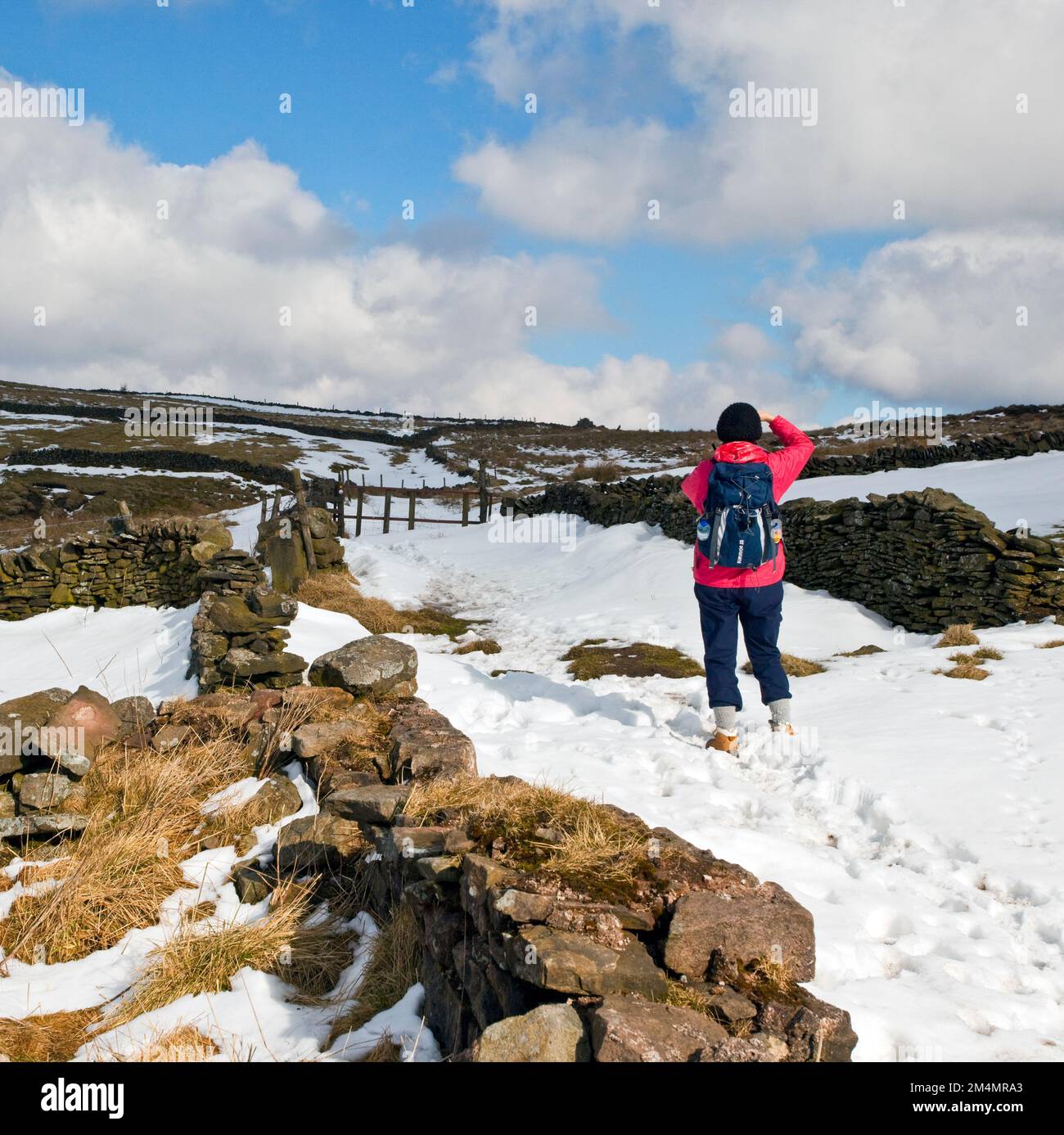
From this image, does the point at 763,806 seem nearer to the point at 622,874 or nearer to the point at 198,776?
the point at 622,874

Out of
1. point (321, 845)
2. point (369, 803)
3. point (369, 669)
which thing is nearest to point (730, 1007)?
point (369, 803)

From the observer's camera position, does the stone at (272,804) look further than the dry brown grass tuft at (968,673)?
No

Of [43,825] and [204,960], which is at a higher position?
[43,825]

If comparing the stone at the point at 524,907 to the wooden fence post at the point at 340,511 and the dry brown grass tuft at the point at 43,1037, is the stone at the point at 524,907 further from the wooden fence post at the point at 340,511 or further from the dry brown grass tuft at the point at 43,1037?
the wooden fence post at the point at 340,511

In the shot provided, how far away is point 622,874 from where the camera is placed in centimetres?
305

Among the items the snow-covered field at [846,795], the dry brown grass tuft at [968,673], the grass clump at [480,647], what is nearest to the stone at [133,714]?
the snow-covered field at [846,795]

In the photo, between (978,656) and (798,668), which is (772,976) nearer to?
(798,668)

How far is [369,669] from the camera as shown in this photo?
652 cm

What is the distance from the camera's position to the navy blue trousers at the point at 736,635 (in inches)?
220

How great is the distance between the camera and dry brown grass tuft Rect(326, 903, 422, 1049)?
3.12 meters

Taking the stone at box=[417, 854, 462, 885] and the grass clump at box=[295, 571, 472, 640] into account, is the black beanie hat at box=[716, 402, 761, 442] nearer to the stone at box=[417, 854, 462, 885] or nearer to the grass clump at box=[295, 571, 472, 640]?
the stone at box=[417, 854, 462, 885]

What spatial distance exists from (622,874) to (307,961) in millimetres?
1586

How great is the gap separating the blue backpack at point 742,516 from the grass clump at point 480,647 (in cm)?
503

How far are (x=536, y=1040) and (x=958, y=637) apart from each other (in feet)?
25.6
